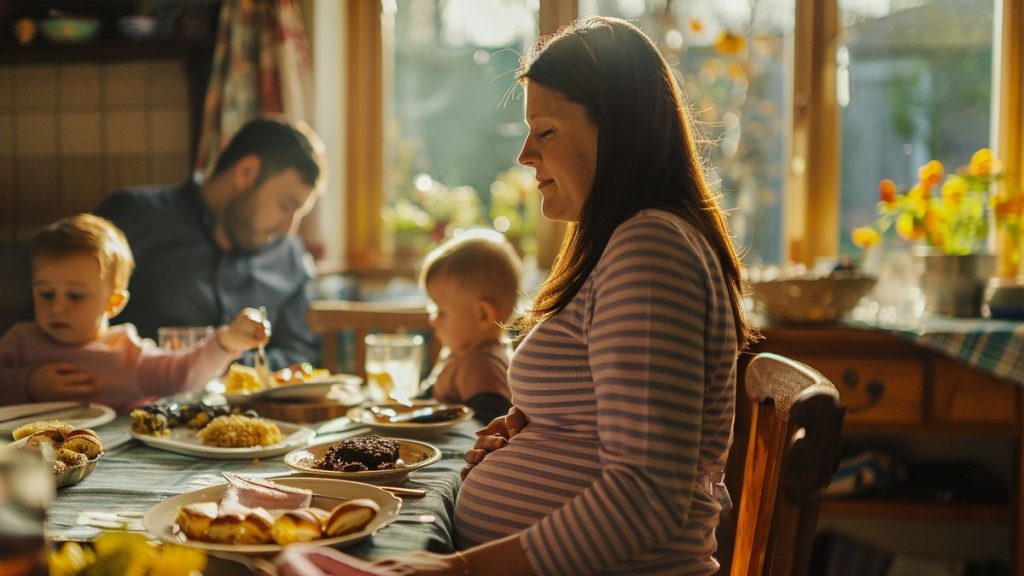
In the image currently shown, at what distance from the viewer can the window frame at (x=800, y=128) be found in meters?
Result: 2.86

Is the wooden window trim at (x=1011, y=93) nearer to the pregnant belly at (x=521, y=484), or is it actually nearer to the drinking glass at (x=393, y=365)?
the drinking glass at (x=393, y=365)

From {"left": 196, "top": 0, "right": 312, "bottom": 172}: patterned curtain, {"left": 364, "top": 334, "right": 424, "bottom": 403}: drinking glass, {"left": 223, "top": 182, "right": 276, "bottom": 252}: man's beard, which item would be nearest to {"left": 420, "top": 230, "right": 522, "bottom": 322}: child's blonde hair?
{"left": 364, "top": 334, "right": 424, "bottom": 403}: drinking glass

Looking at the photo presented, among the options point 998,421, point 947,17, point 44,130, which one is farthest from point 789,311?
point 44,130

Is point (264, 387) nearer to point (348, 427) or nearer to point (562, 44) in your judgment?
point (348, 427)

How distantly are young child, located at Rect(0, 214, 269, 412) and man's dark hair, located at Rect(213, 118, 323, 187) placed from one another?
0.87 meters

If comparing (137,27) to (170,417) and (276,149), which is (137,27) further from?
(170,417)

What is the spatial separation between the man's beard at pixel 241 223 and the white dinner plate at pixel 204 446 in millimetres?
1301

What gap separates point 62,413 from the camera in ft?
4.58

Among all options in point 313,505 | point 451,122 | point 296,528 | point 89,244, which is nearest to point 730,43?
point 451,122

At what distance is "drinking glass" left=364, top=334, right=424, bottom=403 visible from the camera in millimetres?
1685

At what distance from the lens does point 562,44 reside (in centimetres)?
105

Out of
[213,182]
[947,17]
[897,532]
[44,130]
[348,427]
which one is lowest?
[897,532]

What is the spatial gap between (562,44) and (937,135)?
7.61 feet

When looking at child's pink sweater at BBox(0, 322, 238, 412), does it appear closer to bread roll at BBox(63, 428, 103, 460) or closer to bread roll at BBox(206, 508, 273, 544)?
bread roll at BBox(63, 428, 103, 460)
